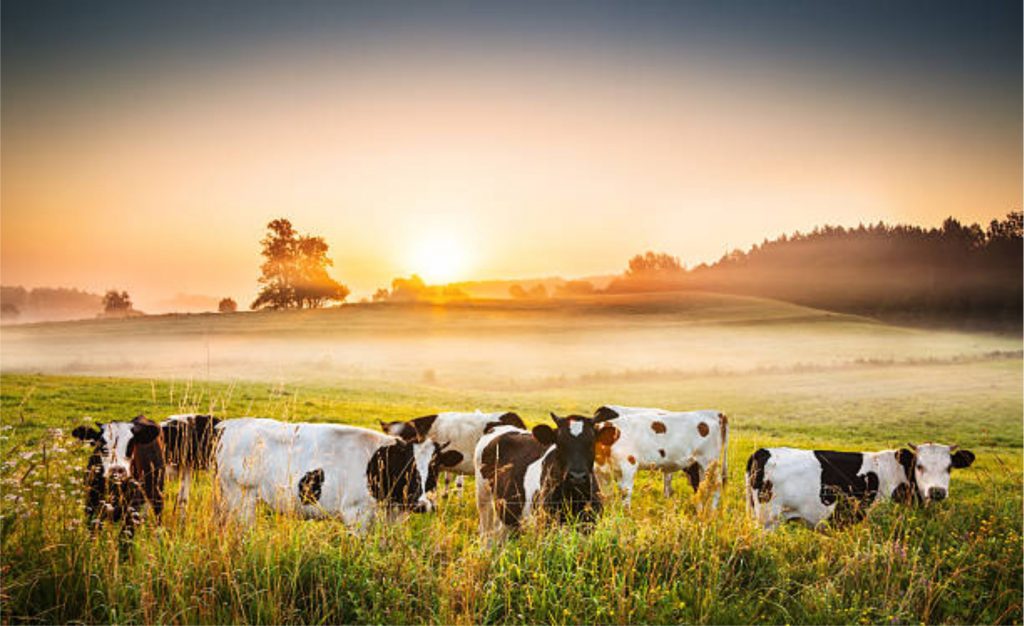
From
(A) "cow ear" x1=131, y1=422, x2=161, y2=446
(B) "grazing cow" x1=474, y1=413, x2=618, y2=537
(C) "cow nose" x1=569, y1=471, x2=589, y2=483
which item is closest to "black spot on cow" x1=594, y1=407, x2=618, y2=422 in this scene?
(B) "grazing cow" x1=474, y1=413, x2=618, y2=537

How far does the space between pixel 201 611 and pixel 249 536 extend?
1.10m

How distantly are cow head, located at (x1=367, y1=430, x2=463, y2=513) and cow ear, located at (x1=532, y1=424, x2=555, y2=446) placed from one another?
1085 millimetres

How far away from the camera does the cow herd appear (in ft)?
28.4

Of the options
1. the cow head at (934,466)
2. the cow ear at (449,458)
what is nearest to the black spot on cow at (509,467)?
the cow ear at (449,458)

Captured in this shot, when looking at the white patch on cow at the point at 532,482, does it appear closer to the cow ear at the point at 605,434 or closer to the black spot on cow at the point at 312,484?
the cow ear at the point at 605,434

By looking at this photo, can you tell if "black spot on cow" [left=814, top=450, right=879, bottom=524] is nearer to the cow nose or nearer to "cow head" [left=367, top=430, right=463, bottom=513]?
the cow nose

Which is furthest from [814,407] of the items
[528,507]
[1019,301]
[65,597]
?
[1019,301]

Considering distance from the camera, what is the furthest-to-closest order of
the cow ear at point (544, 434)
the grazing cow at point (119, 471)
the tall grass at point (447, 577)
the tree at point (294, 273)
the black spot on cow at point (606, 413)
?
the tree at point (294, 273), the black spot on cow at point (606, 413), the cow ear at point (544, 434), the grazing cow at point (119, 471), the tall grass at point (447, 577)

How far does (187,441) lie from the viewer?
33.0 feet

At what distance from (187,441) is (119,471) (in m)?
1.80

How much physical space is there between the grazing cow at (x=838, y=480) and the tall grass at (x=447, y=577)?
2780 mm

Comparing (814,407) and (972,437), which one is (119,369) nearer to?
(814,407)

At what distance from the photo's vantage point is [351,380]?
3769 cm

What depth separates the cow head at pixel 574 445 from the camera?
28.8 ft
